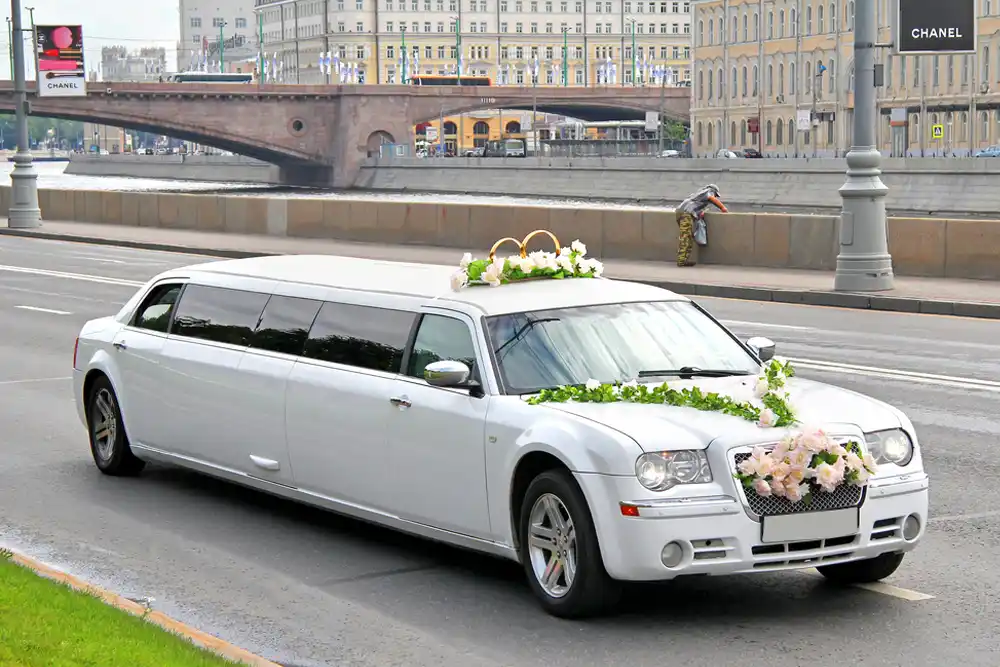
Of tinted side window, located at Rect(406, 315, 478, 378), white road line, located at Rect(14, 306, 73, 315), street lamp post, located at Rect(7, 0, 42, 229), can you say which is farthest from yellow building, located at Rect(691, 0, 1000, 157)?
tinted side window, located at Rect(406, 315, 478, 378)

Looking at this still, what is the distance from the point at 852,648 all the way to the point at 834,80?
114 meters

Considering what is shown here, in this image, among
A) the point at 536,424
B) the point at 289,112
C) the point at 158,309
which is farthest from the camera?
the point at 289,112

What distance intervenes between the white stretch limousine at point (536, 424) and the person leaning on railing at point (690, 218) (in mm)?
18912

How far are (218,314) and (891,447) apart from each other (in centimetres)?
389

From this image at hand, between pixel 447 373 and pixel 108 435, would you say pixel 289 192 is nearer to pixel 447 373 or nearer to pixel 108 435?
pixel 108 435

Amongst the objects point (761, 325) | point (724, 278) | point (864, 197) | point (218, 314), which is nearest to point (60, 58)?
point (724, 278)

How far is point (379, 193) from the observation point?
109 meters

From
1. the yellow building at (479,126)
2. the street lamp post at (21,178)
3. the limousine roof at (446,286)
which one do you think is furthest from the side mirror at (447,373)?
the yellow building at (479,126)

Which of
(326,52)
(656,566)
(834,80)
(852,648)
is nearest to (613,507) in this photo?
(656,566)

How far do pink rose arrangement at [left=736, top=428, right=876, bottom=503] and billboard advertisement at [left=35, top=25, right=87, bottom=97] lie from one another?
4585cm

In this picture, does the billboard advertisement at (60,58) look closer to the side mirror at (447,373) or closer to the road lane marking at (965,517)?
the road lane marking at (965,517)

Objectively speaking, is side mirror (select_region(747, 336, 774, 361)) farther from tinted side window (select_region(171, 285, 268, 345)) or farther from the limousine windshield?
tinted side window (select_region(171, 285, 268, 345))

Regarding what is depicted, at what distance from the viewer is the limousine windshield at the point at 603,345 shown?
7309mm

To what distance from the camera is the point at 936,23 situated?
2419 centimetres
